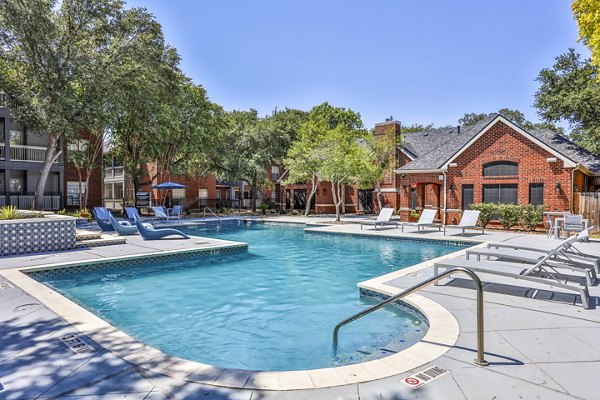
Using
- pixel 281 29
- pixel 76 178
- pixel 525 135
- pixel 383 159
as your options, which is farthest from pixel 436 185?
pixel 76 178

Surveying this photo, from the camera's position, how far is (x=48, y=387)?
3143 millimetres

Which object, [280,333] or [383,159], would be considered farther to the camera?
[383,159]

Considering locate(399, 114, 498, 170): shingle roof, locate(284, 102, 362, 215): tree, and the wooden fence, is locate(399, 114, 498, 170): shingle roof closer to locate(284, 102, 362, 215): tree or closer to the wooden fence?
the wooden fence

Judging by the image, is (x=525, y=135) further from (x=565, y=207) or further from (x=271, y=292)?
(x=271, y=292)

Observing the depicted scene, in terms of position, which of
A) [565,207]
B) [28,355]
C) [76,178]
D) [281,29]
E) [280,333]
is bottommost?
[280,333]

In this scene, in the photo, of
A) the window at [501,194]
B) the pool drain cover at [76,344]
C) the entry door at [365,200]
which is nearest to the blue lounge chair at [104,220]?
the pool drain cover at [76,344]

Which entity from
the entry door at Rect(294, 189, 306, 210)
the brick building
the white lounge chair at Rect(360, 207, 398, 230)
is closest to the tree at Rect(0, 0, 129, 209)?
the white lounge chair at Rect(360, 207, 398, 230)

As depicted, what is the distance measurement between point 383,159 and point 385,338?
23294 millimetres

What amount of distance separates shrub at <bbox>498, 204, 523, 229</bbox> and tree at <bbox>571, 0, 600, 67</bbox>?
6.94 m

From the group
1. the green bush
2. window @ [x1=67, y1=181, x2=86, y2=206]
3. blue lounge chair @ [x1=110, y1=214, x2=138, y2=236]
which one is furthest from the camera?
window @ [x1=67, y1=181, x2=86, y2=206]

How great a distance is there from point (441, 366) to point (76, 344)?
3.90 metres

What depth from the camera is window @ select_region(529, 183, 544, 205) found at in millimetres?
17781

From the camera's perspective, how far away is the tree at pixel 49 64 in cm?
1691

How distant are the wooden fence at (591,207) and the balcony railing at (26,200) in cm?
3052
